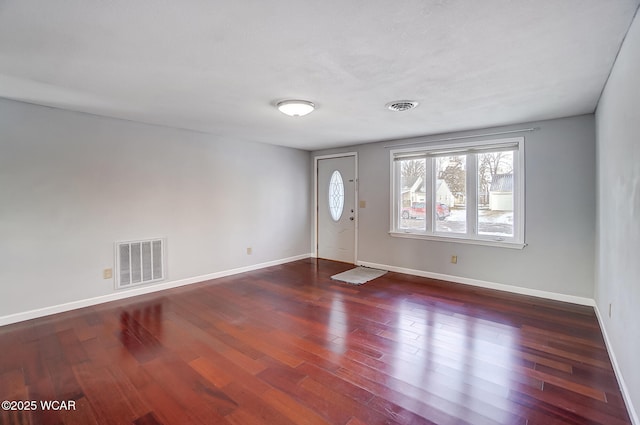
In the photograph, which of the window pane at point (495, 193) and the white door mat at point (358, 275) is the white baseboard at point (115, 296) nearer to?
the white door mat at point (358, 275)

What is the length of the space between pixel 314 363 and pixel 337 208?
154 inches

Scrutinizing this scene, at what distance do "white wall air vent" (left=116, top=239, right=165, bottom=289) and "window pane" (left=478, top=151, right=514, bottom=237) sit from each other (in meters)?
4.45

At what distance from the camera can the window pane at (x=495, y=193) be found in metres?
4.10

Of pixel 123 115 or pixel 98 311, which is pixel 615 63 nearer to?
pixel 123 115

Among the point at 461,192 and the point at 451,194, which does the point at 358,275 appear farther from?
the point at 461,192

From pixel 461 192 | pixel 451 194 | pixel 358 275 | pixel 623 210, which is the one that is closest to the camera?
pixel 623 210

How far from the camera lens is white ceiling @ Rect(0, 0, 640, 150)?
5.29ft

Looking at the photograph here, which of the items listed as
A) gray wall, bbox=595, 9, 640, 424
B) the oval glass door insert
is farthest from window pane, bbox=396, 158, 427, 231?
gray wall, bbox=595, 9, 640, 424

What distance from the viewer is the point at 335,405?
1.89m

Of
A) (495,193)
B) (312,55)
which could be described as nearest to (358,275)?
(495,193)

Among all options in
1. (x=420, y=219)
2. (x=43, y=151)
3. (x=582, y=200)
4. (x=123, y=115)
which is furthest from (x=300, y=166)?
(x=582, y=200)

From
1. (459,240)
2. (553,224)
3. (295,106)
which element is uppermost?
(295,106)

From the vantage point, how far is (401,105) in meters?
3.21

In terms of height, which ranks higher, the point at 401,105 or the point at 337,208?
the point at 401,105
